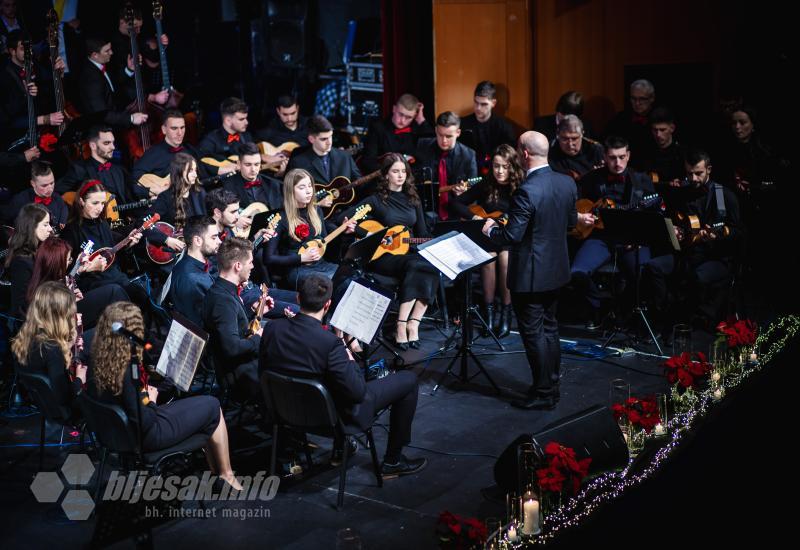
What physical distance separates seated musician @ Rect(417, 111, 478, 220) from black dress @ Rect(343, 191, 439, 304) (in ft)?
2.23

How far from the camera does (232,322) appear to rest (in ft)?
19.3

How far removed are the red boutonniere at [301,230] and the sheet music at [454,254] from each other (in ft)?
5.40

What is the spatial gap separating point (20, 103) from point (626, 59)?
22.2ft

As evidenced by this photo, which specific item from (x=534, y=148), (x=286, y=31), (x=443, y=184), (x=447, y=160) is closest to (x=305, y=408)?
(x=534, y=148)

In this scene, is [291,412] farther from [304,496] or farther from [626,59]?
[626,59]

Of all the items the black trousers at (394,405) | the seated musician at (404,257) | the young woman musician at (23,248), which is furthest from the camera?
the seated musician at (404,257)

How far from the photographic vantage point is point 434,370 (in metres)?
7.62

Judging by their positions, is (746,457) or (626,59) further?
(626,59)

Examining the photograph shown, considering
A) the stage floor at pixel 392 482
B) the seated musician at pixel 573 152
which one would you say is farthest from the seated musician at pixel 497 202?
the stage floor at pixel 392 482

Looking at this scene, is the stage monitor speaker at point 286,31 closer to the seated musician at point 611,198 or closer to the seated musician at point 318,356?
the seated musician at point 611,198

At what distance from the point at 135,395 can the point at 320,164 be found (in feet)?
15.1

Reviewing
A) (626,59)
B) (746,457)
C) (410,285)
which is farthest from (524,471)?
(626,59)

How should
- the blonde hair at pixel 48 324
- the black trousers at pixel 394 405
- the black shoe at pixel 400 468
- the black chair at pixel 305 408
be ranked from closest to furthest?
the black chair at pixel 305 408 → the black trousers at pixel 394 405 → the blonde hair at pixel 48 324 → the black shoe at pixel 400 468

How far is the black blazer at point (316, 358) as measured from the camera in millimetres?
5156
